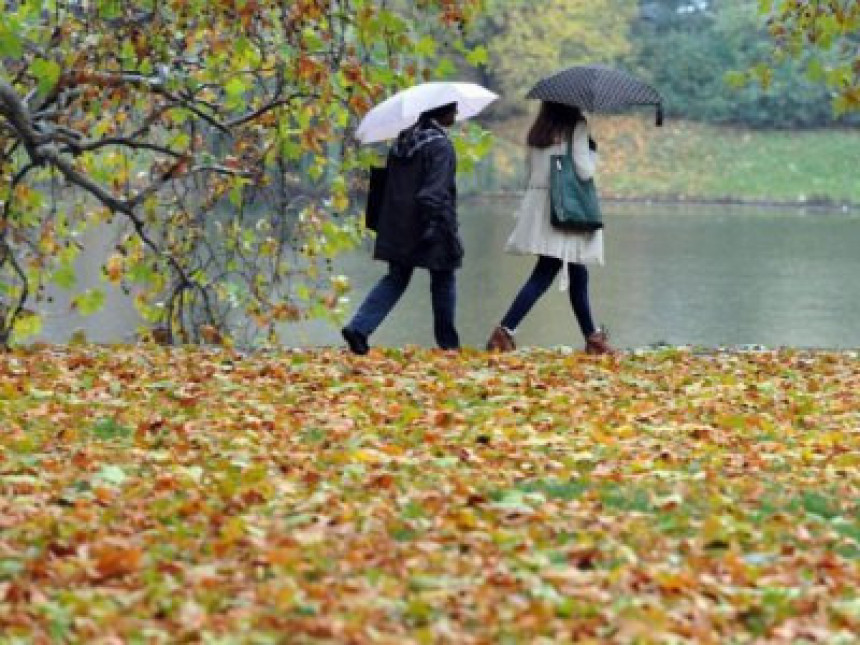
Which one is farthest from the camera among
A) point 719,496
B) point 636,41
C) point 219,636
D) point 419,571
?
point 636,41

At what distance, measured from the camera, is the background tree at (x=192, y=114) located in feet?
34.0

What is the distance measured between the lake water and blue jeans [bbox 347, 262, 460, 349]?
5742mm

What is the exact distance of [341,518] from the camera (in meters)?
5.32

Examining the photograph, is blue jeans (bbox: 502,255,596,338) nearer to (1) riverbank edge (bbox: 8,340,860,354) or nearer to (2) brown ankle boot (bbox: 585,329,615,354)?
(2) brown ankle boot (bbox: 585,329,615,354)

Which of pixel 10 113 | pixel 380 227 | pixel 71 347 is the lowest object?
pixel 71 347

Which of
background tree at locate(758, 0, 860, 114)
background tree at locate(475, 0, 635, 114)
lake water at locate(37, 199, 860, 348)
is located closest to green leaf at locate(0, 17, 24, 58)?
background tree at locate(758, 0, 860, 114)

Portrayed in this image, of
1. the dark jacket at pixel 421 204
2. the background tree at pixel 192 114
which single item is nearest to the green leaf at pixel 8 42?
the background tree at pixel 192 114

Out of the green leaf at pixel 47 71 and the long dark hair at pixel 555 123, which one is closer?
the green leaf at pixel 47 71

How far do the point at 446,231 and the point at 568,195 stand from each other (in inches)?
→ 34.4

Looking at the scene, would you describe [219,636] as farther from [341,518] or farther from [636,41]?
[636,41]

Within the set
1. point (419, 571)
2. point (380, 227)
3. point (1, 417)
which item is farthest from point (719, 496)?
point (380, 227)

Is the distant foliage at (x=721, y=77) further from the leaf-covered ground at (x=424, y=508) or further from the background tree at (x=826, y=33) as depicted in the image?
the leaf-covered ground at (x=424, y=508)

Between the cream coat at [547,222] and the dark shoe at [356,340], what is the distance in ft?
3.28

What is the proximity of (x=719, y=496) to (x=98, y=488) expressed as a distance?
6.13 feet
